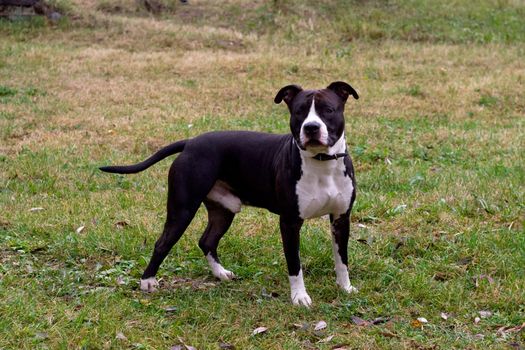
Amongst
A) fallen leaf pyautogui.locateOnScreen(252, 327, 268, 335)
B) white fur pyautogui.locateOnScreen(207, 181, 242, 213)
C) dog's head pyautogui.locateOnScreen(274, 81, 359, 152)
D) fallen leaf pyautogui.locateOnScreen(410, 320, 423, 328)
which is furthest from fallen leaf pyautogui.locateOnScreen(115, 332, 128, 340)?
fallen leaf pyautogui.locateOnScreen(410, 320, 423, 328)

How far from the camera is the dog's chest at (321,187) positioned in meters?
5.14

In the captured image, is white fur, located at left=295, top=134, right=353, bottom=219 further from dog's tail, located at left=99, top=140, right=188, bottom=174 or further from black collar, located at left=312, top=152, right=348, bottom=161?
dog's tail, located at left=99, top=140, right=188, bottom=174

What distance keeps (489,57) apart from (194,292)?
40.5ft

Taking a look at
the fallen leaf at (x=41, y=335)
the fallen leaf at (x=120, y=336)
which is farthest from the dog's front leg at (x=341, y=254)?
the fallen leaf at (x=41, y=335)

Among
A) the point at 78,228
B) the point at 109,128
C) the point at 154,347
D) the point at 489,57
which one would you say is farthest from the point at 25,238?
the point at 489,57

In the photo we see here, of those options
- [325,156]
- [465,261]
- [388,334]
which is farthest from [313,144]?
[465,261]

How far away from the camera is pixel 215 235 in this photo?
596 cm

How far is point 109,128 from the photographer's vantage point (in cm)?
1098

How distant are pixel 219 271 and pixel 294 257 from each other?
828 millimetres

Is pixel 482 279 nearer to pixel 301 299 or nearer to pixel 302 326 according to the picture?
pixel 301 299

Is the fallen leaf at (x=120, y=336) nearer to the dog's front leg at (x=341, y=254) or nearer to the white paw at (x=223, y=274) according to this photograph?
the white paw at (x=223, y=274)

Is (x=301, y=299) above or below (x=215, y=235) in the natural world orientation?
below

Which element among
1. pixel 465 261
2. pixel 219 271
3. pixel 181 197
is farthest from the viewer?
pixel 465 261

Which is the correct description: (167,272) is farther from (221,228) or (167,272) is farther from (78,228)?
(78,228)
